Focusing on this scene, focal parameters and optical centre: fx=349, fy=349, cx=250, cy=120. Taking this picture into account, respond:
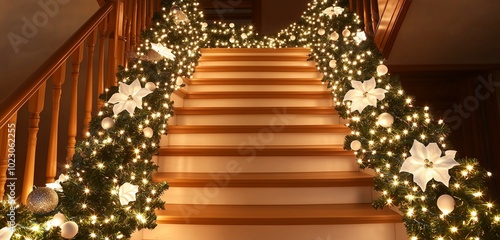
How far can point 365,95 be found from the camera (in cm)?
185

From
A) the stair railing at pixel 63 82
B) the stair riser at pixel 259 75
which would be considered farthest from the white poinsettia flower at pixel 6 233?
the stair riser at pixel 259 75

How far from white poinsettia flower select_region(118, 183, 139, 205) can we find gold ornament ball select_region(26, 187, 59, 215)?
311 mm

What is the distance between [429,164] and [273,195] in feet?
3.10

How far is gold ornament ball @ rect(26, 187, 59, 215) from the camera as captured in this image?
1.16 metres

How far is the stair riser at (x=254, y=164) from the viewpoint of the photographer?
2.33 metres

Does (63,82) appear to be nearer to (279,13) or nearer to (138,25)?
(138,25)

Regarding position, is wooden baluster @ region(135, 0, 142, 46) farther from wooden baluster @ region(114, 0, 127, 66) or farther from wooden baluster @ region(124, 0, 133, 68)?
wooden baluster @ region(114, 0, 127, 66)

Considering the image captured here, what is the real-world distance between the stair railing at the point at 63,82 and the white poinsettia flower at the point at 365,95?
54.5 inches

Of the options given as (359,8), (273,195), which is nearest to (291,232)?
(273,195)

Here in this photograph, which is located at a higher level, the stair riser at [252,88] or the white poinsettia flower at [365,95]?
the stair riser at [252,88]

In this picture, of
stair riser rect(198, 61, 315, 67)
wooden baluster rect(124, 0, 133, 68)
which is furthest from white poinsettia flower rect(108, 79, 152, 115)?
stair riser rect(198, 61, 315, 67)

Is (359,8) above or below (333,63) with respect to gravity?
above

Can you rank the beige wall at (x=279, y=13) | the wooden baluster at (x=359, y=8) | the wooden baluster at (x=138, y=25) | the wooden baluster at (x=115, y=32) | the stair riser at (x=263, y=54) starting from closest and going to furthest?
1. the wooden baluster at (x=115, y=32)
2. the wooden baluster at (x=138, y=25)
3. the wooden baluster at (x=359, y=8)
4. the stair riser at (x=263, y=54)
5. the beige wall at (x=279, y=13)

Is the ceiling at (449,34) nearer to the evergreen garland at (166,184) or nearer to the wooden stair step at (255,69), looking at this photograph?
the evergreen garland at (166,184)
